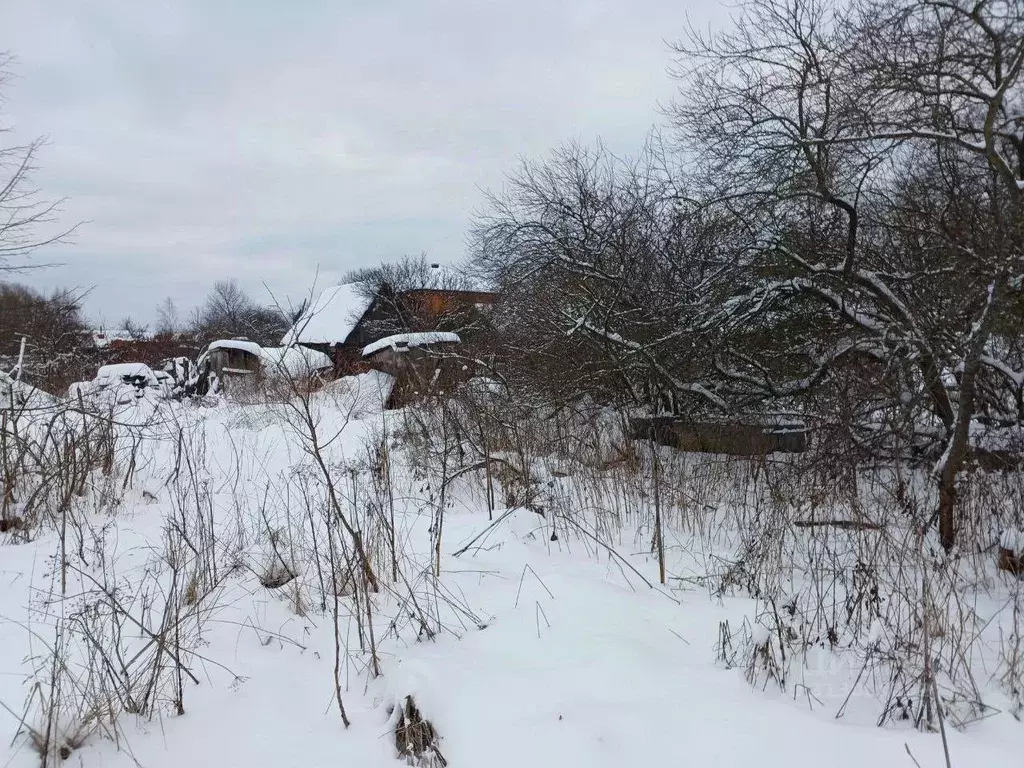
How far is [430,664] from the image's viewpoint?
9.57ft

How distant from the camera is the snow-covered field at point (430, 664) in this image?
93.3 inches

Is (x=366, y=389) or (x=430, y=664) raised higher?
(x=366, y=389)

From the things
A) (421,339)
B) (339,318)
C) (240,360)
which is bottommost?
(240,360)

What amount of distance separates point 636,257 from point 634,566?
5489 mm

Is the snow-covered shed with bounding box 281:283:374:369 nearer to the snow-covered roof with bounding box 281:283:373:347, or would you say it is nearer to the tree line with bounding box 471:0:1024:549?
the snow-covered roof with bounding box 281:283:373:347

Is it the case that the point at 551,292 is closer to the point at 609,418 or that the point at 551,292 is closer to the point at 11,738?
the point at 609,418

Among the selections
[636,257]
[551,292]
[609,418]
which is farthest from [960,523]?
[551,292]

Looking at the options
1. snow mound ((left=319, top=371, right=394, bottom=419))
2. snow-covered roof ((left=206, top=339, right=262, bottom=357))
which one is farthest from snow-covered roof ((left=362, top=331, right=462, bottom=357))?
snow-covered roof ((left=206, top=339, right=262, bottom=357))

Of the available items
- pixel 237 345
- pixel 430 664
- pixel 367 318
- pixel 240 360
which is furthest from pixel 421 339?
pixel 367 318

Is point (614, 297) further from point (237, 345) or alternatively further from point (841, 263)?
point (237, 345)

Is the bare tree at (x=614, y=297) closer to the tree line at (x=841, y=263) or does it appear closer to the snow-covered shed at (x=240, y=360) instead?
the tree line at (x=841, y=263)

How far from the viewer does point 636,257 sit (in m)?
8.89

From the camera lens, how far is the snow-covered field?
93.3 inches

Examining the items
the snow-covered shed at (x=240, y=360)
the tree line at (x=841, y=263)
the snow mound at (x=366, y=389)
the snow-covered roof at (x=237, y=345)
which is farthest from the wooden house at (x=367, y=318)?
the tree line at (x=841, y=263)
